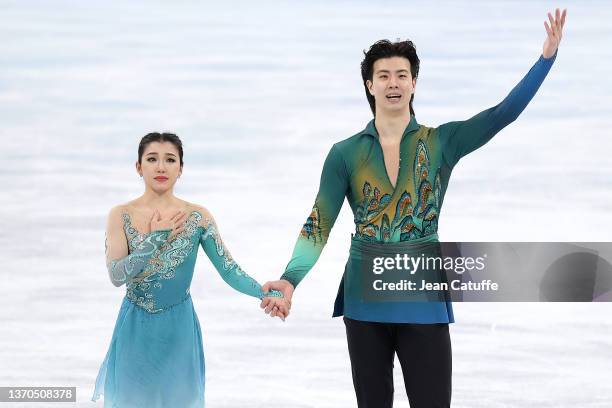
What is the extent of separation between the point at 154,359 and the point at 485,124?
155 centimetres

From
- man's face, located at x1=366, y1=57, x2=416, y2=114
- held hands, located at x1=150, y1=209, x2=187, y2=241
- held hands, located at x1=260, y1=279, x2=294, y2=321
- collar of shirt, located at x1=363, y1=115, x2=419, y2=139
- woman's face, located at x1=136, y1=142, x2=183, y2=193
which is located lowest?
held hands, located at x1=260, y1=279, x2=294, y2=321

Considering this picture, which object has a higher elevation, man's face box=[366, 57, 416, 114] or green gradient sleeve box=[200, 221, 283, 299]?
man's face box=[366, 57, 416, 114]

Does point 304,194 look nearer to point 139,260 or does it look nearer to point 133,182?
point 133,182

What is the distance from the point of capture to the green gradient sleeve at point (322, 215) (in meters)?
5.32

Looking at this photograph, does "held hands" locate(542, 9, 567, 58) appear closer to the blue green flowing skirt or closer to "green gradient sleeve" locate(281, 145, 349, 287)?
"green gradient sleeve" locate(281, 145, 349, 287)

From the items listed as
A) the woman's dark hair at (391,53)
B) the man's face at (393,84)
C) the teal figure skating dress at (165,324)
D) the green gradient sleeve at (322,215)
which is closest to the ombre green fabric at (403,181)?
the green gradient sleeve at (322,215)

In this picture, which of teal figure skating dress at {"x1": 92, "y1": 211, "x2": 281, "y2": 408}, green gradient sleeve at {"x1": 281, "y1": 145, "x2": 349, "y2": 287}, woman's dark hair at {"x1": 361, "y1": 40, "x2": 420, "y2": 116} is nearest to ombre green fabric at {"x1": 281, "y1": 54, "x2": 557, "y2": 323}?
green gradient sleeve at {"x1": 281, "y1": 145, "x2": 349, "y2": 287}

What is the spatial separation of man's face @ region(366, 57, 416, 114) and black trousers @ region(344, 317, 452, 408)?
824 millimetres

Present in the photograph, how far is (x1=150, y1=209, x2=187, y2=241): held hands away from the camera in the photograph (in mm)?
5328

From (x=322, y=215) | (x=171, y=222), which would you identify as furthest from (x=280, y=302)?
(x=171, y=222)

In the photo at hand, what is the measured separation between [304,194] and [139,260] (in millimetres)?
4736

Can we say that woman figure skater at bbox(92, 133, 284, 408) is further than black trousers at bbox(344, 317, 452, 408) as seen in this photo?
Yes

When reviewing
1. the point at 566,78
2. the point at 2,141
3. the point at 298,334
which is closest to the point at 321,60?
the point at 566,78

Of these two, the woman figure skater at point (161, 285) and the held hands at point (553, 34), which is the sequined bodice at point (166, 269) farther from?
the held hands at point (553, 34)
